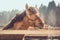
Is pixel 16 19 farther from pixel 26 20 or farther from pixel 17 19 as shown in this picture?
pixel 26 20

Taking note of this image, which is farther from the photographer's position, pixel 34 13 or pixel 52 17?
pixel 52 17

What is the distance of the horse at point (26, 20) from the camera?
457cm

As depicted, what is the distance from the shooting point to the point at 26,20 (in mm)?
4652

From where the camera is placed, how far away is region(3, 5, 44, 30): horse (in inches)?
180

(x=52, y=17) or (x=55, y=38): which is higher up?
(x=52, y=17)

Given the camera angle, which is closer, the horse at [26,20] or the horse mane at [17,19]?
the horse at [26,20]

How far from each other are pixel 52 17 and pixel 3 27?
4.71 ft

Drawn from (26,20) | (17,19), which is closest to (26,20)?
(26,20)

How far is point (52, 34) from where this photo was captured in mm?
4453

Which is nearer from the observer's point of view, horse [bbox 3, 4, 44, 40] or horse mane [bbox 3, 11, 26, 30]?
horse [bbox 3, 4, 44, 40]

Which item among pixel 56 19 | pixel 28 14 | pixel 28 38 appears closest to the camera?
pixel 28 38

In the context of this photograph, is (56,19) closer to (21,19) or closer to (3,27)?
(21,19)

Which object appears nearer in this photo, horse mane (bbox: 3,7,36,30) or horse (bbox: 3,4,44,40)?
horse (bbox: 3,4,44,40)

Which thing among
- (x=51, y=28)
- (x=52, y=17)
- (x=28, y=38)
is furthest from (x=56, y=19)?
(x=28, y=38)
